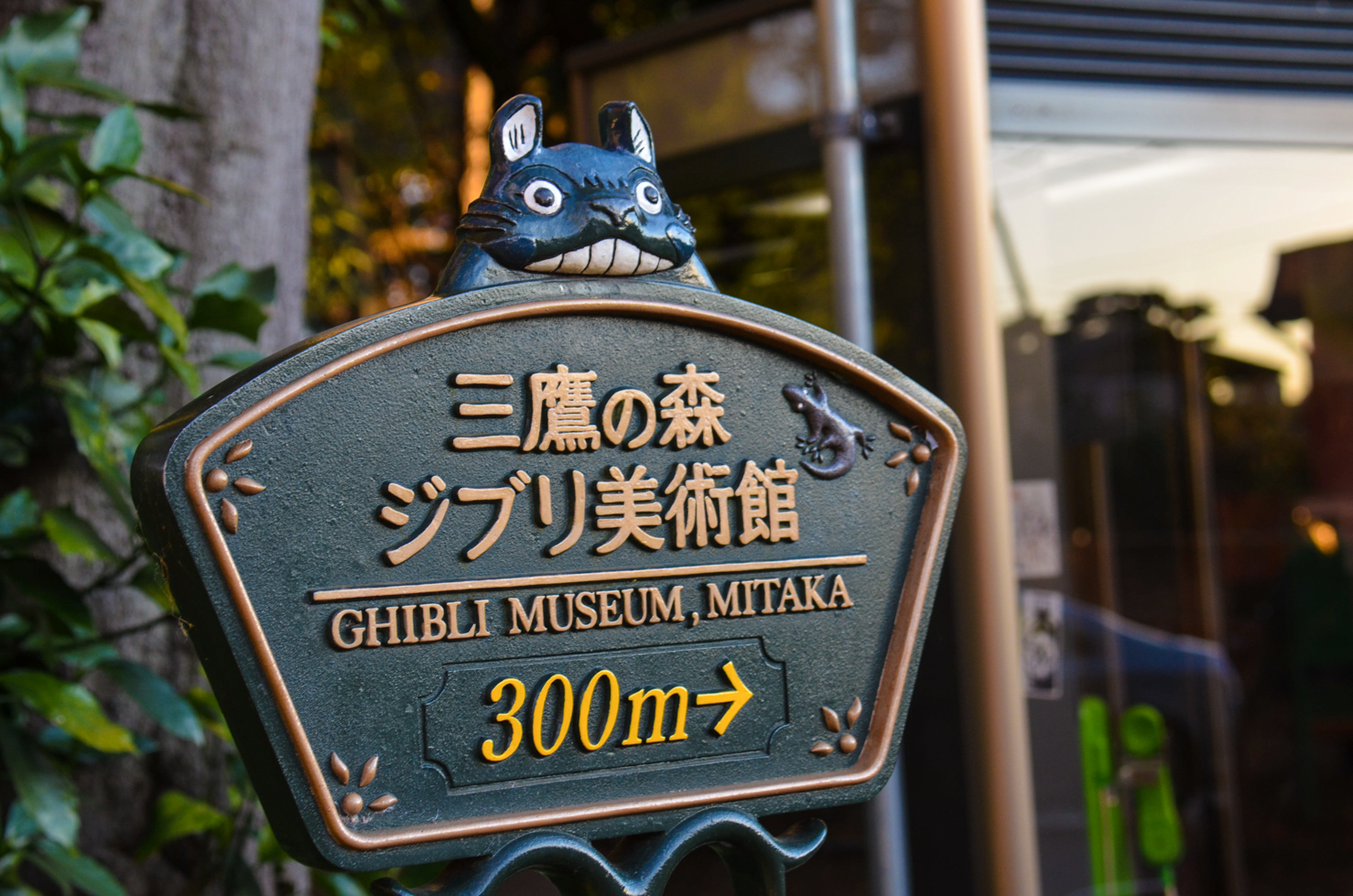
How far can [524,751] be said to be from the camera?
4.00ft

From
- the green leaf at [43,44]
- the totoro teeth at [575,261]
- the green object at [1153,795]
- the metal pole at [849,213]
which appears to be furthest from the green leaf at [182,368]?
the green object at [1153,795]

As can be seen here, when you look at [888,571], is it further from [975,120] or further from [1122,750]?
[1122,750]

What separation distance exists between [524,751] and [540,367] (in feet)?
1.34

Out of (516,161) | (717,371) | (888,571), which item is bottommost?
(888,571)

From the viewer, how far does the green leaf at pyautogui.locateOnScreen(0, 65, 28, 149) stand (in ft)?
5.67

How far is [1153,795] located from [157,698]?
2.95 metres

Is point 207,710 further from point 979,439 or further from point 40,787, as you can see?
point 979,439

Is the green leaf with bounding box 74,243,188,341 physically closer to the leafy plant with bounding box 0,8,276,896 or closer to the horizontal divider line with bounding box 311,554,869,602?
the leafy plant with bounding box 0,8,276,896

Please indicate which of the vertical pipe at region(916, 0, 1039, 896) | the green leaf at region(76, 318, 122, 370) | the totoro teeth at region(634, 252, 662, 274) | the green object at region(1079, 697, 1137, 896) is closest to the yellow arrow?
the totoro teeth at region(634, 252, 662, 274)

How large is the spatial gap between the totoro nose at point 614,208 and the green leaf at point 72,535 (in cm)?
95

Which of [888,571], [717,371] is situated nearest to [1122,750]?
[888,571]

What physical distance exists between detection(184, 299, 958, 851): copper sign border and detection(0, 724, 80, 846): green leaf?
0.78 metres

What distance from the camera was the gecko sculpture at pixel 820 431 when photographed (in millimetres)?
1383

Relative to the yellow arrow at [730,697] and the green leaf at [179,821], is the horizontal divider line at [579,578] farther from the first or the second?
the green leaf at [179,821]
